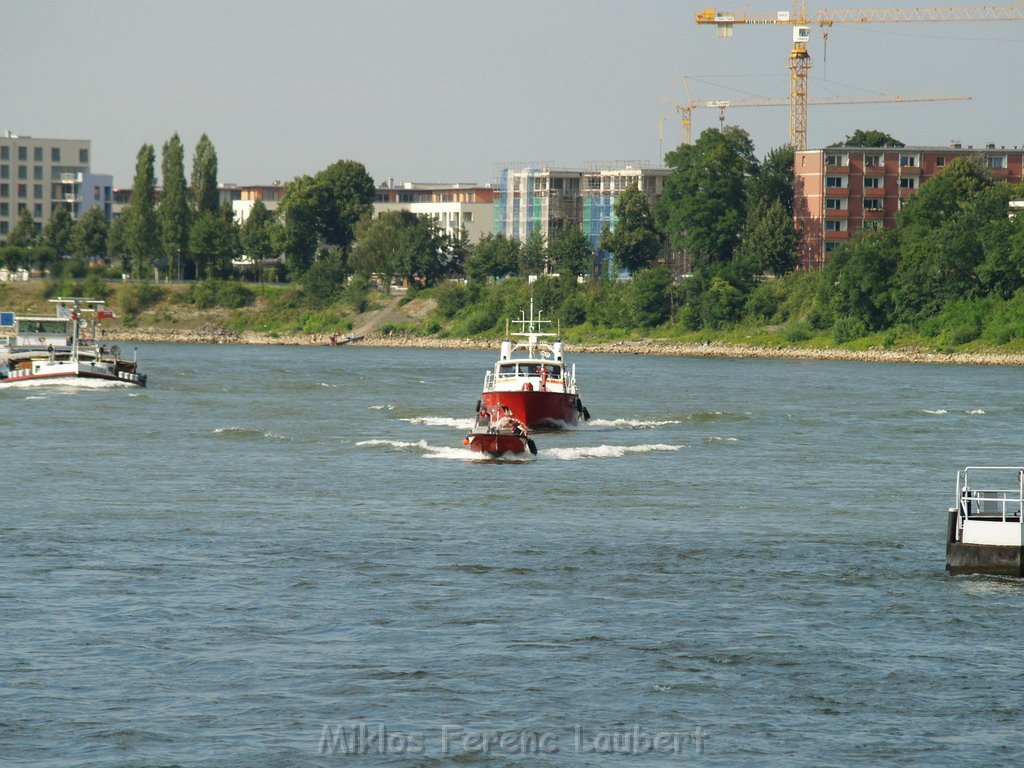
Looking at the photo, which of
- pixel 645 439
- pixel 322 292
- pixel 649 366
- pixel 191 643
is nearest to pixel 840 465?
pixel 645 439

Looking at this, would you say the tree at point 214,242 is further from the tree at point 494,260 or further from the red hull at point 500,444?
the red hull at point 500,444

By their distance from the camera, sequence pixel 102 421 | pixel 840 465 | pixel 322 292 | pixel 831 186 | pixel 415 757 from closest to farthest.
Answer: pixel 415 757 → pixel 840 465 → pixel 102 421 → pixel 831 186 → pixel 322 292

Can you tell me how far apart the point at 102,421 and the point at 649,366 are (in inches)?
2571

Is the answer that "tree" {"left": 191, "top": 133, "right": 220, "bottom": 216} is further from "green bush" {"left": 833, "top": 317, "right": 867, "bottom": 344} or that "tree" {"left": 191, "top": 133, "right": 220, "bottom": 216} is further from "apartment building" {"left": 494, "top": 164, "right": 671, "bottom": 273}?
"green bush" {"left": 833, "top": 317, "right": 867, "bottom": 344}

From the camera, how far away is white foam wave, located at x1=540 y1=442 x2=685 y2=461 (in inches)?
2136

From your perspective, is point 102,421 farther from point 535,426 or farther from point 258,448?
point 535,426

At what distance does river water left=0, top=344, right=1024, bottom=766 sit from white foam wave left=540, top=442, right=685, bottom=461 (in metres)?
0.30

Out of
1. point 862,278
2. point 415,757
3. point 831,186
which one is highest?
point 831,186

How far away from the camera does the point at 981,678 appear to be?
23.1 meters

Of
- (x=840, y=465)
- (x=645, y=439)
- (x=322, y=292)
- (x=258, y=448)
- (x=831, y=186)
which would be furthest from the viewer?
(x=322, y=292)

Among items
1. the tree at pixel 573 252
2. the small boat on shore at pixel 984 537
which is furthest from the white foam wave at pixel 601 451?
the tree at pixel 573 252

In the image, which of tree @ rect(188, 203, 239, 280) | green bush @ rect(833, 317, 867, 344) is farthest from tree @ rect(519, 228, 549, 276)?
green bush @ rect(833, 317, 867, 344)

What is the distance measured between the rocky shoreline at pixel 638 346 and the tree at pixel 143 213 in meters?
10.7

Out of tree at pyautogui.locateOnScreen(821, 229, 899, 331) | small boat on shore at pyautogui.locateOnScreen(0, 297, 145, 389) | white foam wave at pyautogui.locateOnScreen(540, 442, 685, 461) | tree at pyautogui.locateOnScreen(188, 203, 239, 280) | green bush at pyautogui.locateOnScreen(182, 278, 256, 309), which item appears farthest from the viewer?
green bush at pyautogui.locateOnScreen(182, 278, 256, 309)
